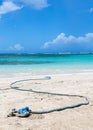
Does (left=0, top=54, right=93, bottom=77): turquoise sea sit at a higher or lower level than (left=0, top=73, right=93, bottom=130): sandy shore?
higher

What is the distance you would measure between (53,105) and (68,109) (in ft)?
1.43

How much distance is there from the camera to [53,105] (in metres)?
5.39

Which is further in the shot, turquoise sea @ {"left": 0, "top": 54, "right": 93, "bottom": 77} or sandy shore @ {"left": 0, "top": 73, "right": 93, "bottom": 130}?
turquoise sea @ {"left": 0, "top": 54, "right": 93, "bottom": 77}

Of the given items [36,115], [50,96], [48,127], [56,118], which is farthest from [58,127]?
[50,96]

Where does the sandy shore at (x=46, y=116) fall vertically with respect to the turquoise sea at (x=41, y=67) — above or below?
below

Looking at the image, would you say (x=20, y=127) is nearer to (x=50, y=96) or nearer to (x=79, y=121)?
(x=79, y=121)

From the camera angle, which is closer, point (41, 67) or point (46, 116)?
point (46, 116)

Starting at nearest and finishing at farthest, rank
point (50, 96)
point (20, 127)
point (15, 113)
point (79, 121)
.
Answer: point (20, 127)
point (79, 121)
point (15, 113)
point (50, 96)

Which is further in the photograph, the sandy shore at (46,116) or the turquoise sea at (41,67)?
the turquoise sea at (41,67)

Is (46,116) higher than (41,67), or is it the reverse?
(41,67)

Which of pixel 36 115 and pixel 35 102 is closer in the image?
pixel 36 115

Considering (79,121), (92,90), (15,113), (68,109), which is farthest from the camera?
(92,90)

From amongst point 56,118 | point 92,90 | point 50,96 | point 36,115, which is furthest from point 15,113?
point 92,90

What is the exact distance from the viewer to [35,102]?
18.6 ft
